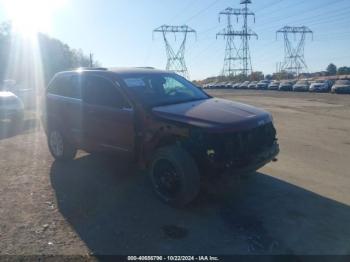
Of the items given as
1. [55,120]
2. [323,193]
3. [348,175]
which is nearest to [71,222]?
[55,120]

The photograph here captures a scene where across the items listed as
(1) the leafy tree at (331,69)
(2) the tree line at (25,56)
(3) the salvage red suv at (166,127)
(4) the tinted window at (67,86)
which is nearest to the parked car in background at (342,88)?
(2) the tree line at (25,56)

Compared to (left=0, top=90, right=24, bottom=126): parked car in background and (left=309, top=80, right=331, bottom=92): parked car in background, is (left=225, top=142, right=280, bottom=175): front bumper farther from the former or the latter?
(left=309, top=80, right=331, bottom=92): parked car in background

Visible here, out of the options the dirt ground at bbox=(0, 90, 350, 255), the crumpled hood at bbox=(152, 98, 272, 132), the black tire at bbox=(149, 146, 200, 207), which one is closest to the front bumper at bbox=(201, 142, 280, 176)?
the black tire at bbox=(149, 146, 200, 207)

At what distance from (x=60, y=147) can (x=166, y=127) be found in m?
2.94

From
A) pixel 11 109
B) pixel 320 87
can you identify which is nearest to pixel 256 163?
pixel 11 109

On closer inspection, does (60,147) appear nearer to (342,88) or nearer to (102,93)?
(102,93)

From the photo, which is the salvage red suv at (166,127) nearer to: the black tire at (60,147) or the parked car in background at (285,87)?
the black tire at (60,147)

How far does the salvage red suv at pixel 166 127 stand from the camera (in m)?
4.48

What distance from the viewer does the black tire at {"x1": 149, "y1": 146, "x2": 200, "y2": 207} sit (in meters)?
4.49

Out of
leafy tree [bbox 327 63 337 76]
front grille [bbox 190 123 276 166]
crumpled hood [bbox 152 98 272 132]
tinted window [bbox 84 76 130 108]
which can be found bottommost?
front grille [bbox 190 123 276 166]

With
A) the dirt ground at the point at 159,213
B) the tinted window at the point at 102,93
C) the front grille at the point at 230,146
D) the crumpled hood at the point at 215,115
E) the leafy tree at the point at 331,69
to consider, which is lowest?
the dirt ground at the point at 159,213

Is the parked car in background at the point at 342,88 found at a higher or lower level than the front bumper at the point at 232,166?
higher

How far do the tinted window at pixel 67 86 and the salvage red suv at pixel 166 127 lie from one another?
2cm

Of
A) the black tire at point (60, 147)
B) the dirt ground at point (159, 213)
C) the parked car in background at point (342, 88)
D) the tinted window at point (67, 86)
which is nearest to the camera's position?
the dirt ground at point (159, 213)
